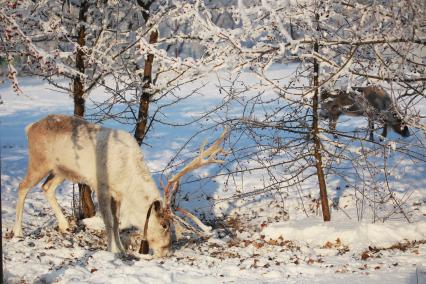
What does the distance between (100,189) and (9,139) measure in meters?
9.50

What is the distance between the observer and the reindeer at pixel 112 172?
7.22m

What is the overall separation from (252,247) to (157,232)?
1.28m

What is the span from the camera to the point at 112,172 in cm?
730

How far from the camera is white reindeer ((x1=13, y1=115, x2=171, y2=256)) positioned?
7.24 meters

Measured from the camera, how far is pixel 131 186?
736cm

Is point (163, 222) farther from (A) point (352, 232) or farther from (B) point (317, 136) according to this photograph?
(A) point (352, 232)

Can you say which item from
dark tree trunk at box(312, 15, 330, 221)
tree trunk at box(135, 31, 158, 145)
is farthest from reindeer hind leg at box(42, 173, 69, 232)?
dark tree trunk at box(312, 15, 330, 221)

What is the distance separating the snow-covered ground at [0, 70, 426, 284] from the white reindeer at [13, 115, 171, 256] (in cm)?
36

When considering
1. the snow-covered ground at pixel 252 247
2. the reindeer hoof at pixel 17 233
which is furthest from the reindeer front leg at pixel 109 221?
the reindeer hoof at pixel 17 233

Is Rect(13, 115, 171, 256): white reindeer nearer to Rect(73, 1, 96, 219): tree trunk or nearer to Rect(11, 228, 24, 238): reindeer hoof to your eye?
Rect(11, 228, 24, 238): reindeer hoof

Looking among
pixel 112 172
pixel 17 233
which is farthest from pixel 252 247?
pixel 17 233

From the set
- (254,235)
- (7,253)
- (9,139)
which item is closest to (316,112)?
(254,235)

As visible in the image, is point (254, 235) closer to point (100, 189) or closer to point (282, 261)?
point (282, 261)

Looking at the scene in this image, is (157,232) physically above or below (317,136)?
below
